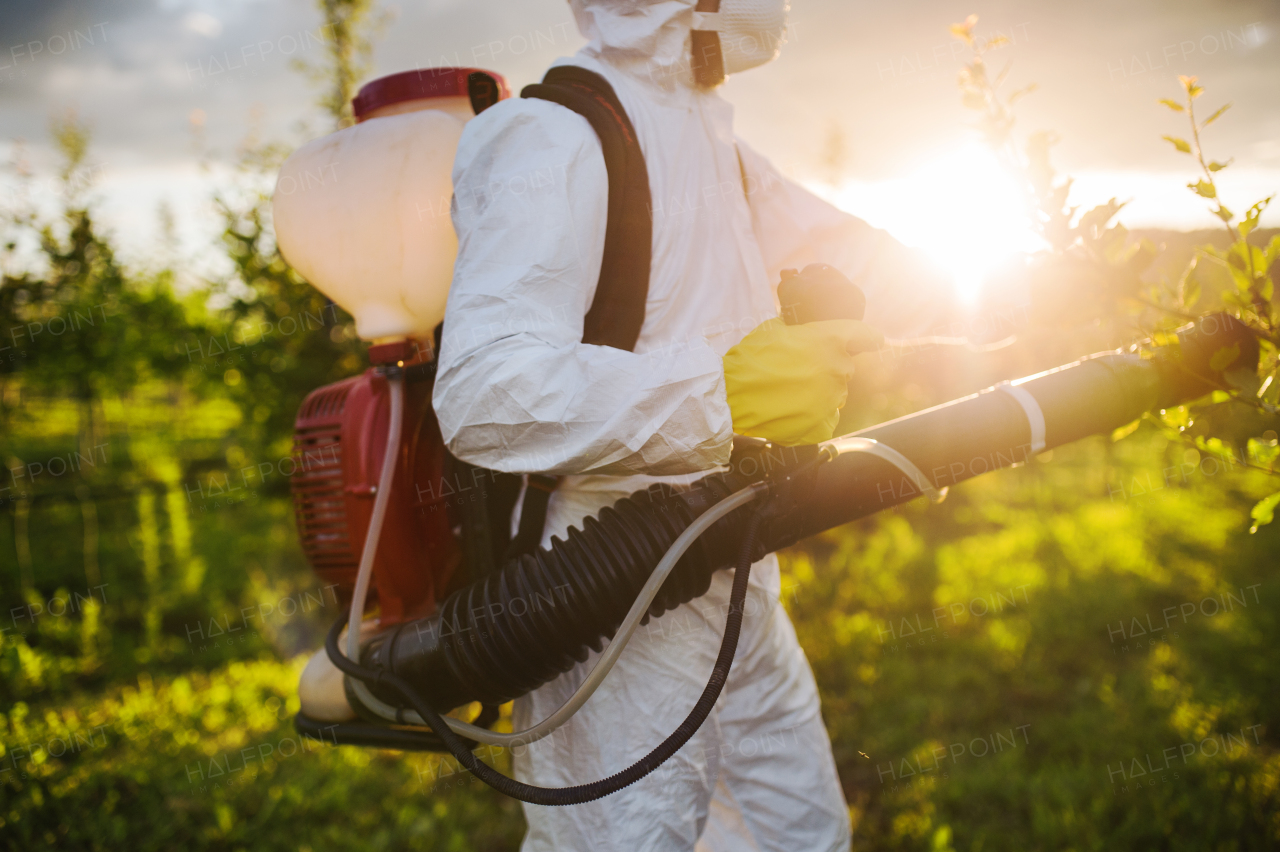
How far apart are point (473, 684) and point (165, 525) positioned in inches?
→ 284

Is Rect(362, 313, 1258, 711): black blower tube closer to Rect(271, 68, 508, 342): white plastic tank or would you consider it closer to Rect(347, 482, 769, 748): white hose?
Rect(347, 482, 769, 748): white hose

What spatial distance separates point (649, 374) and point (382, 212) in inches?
26.6

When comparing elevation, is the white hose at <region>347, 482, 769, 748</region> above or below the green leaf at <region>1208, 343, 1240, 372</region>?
below

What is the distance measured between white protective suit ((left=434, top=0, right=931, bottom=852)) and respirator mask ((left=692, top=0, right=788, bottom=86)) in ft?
0.17

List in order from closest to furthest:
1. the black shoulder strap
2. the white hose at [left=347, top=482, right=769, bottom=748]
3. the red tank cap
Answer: the white hose at [left=347, top=482, right=769, bottom=748]
the black shoulder strap
the red tank cap

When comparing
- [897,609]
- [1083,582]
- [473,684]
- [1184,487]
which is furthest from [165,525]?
[1184,487]

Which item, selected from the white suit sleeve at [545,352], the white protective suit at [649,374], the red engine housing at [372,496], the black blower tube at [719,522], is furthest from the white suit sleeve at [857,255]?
the red engine housing at [372,496]

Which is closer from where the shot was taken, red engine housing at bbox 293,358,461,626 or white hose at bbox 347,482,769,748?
white hose at bbox 347,482,769,748

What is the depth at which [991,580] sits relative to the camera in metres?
4.12

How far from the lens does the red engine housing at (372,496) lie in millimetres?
1362

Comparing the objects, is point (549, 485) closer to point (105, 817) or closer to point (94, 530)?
point (105, 817)

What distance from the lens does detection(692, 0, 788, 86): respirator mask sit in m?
1.33

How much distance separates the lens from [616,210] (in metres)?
1.18

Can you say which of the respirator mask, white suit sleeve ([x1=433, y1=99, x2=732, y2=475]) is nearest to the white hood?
the respirator mask
